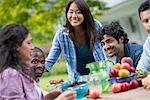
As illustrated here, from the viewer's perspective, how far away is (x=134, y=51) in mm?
4035

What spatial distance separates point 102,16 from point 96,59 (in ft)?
54.2

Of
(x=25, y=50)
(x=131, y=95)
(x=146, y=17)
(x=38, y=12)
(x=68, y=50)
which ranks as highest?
(x=38, y=12)

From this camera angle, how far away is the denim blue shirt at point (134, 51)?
157 inches

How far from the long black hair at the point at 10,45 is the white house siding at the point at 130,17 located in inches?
589

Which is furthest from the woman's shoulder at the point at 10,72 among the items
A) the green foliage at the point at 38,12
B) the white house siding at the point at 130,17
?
the green foliage at the point at 38,12

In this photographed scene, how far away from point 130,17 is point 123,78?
16503 millimetres

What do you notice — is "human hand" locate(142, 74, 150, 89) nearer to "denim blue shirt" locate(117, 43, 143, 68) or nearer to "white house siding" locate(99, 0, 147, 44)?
"denim blue shirt" locate(117, 43, 143, 68)

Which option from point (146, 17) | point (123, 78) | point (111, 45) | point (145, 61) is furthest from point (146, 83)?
point (111, 45)

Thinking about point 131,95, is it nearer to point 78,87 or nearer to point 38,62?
point 78,87

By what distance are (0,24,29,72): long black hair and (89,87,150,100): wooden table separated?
73 centimetres

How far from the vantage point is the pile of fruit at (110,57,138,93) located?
3145 millimetres

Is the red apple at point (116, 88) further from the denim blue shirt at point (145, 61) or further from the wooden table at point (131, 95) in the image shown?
the denim blue shirt at point (145, 61)

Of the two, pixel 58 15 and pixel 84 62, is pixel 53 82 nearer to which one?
pixel 84 62

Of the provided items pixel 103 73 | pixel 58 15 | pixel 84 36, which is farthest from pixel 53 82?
pixel 58 15
